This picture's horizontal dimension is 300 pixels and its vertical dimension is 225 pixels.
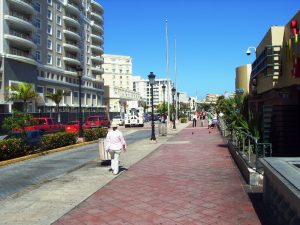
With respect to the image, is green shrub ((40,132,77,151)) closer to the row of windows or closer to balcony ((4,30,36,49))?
balcony ((4,30,36,49))

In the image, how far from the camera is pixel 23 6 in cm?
5647

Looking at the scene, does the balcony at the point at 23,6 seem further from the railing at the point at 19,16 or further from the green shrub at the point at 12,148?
the green shrub at the point at 12,148

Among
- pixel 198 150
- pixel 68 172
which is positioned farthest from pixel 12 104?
pixel 68 172

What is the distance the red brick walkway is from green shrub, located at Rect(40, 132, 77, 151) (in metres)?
7.49

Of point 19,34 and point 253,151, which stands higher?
point 19,34

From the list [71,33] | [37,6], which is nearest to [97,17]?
[71,33]

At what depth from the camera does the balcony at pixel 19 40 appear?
5362 centimetres

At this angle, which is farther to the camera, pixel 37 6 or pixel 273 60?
pixel 37 6

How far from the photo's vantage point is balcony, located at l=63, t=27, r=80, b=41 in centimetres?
7482

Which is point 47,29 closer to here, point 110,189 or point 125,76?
point 110,189

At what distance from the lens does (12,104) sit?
5169 cm

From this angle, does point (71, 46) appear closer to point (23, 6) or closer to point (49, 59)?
point (49, 59)

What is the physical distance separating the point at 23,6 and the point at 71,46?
19626 mm

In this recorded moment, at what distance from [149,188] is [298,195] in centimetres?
585
